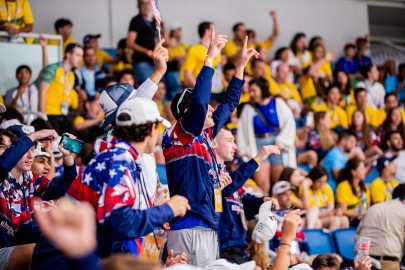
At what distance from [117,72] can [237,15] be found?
3.86m

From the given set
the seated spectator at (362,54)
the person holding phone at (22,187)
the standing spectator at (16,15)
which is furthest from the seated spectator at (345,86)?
the person holding phone at (22,187)

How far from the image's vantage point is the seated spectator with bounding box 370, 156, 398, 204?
1016 cm

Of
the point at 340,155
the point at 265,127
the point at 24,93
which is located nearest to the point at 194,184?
the point at 24,93

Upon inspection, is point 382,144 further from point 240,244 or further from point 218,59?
point 240,244

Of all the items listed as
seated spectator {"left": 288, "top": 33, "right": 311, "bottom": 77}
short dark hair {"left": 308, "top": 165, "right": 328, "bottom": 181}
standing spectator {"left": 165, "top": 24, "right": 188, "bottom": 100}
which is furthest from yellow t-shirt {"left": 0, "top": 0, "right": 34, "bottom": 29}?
seated spectator {"left": 288, "top": 33, "right": 311, "bottom": 77}

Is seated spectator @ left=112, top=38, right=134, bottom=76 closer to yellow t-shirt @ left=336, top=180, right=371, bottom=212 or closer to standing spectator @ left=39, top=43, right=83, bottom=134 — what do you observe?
standing spectator @ left=39, top=43, right=83, bottom=134

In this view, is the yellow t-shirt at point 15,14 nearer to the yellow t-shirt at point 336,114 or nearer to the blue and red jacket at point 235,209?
the yellow t-shirt at point 336,114

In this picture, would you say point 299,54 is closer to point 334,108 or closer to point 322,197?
point 334,108

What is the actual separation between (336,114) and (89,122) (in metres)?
4.39

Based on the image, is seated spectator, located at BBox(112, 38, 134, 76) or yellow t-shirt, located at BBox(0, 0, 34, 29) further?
seated spectator, located at BBox(112, 38, 134, 76)

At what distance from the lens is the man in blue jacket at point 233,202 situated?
5.68m

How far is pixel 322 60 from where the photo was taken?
12.7 meters

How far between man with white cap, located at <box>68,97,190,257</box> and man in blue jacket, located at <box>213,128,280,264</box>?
167 cm

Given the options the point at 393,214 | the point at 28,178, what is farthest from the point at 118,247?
the point at 393,214
